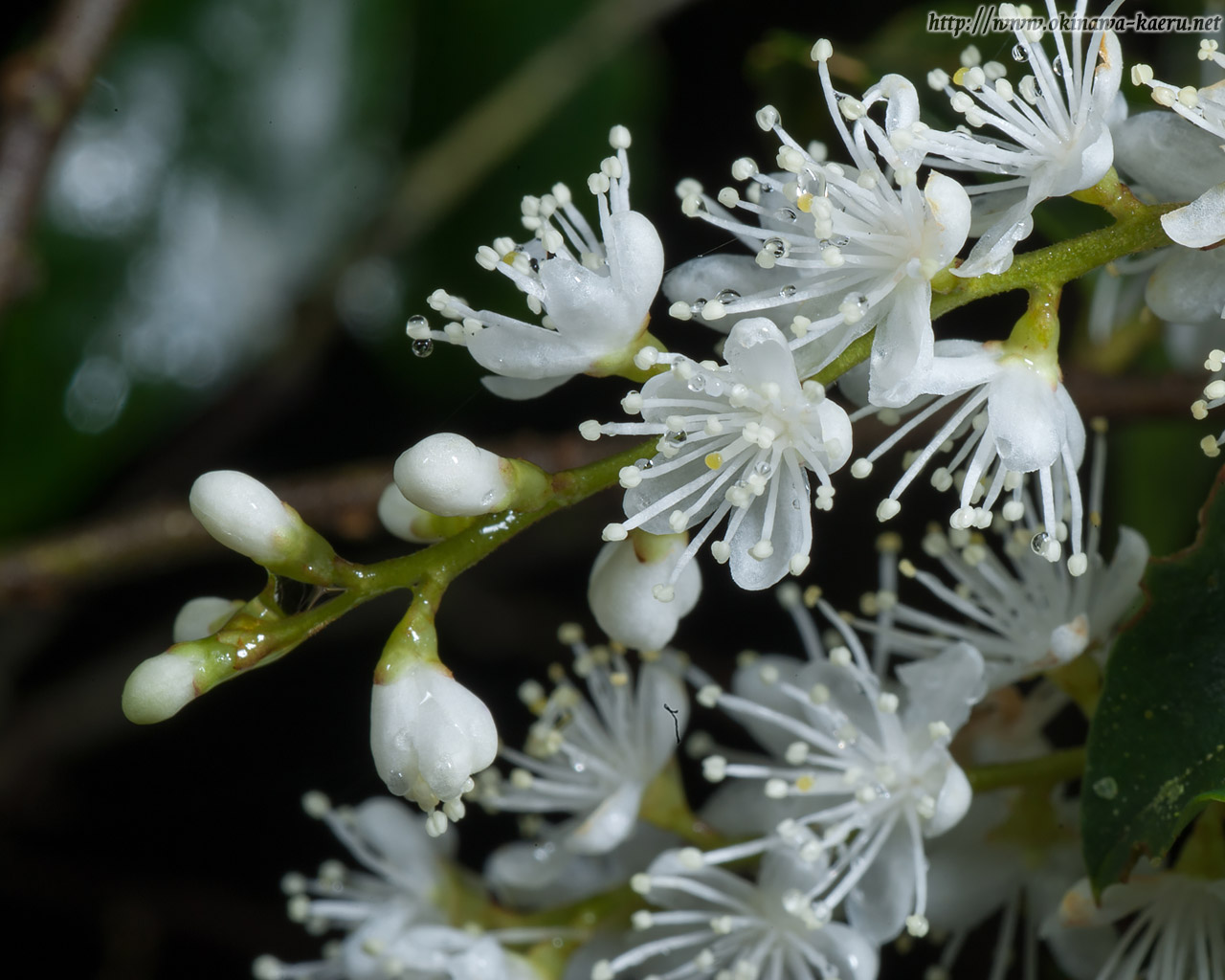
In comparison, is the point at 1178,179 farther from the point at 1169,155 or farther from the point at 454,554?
the point at 454,554

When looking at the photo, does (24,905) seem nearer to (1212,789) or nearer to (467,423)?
(467,423)

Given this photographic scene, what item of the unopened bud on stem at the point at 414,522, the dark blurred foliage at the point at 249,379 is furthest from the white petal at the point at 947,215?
the dark blurred foliage at the point at 249,379

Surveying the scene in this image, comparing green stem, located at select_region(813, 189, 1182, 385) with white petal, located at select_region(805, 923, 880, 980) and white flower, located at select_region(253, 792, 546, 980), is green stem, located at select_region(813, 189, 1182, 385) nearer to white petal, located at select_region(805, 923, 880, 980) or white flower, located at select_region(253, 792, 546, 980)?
white petal, located at select_region(805, 923, 880, 980)

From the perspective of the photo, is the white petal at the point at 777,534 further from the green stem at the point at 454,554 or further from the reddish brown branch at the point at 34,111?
the reddish brown branch at the point at 34,111

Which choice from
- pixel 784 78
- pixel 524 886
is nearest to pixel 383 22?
pixel 784 78

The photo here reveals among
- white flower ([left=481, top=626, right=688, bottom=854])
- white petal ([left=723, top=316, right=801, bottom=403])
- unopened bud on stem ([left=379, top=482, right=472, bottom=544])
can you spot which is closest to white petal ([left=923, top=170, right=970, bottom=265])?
white petal ([left=723, top=316, right=801, bottom=403])

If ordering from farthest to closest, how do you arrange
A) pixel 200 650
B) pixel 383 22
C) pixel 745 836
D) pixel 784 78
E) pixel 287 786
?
pixel 383 22 < pixel 287 786 < pixel 784 78 < pixel 745 836 < pixel 200 650

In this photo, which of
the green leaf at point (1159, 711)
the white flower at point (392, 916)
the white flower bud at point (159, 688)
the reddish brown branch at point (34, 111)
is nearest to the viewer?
the white flower bud at point (159, 688)
